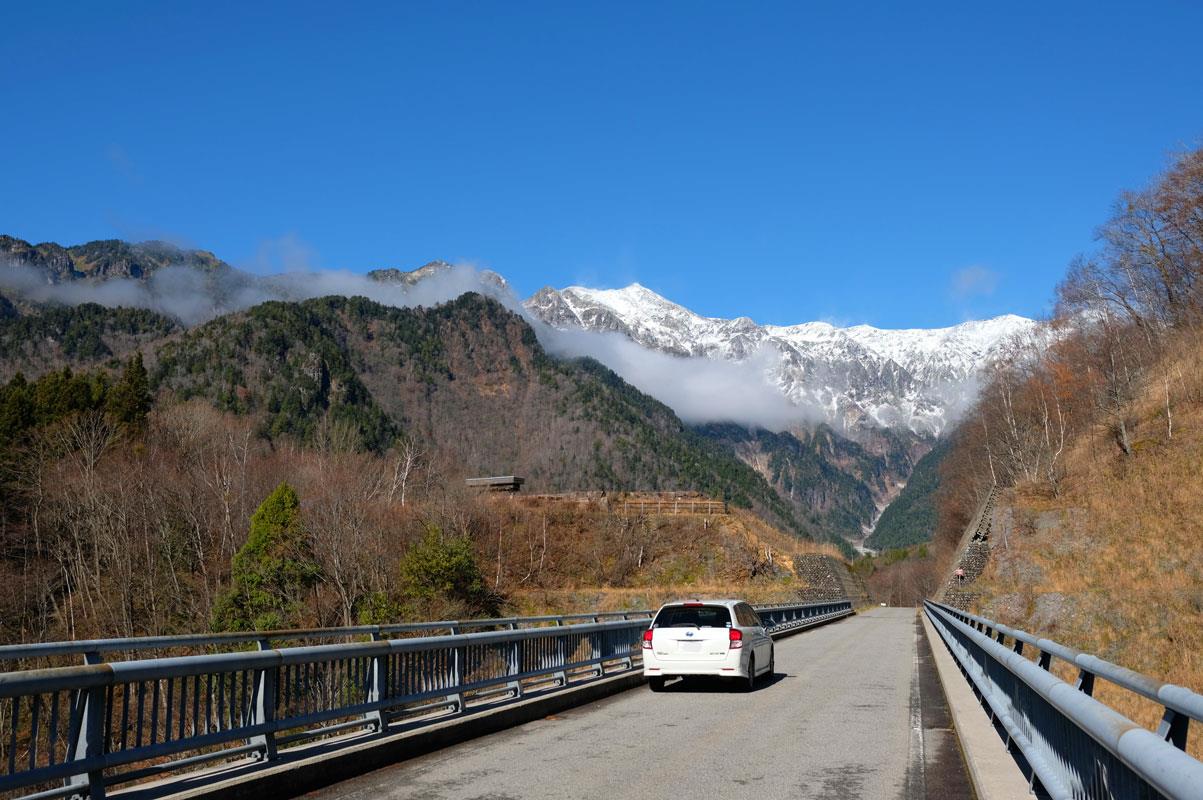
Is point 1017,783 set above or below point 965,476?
below

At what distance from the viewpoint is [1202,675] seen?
2462 centimetres

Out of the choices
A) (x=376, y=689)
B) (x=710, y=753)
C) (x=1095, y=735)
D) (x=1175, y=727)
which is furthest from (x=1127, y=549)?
(x=1095, y=735)

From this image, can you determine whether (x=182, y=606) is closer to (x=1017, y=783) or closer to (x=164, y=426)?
(x=164, y=426)

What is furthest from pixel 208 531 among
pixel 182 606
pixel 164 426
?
pixel 164 426

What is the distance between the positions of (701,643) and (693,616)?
2.44 ft

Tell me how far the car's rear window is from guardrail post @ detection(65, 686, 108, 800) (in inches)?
493

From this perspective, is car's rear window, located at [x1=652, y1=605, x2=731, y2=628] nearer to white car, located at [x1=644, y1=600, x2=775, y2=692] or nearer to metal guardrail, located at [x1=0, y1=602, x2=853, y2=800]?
white car, located at [x1=644, y1=600, x2=775, y2=692]

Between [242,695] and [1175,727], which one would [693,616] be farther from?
[1175,727]

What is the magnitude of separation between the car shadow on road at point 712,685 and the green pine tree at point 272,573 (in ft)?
110

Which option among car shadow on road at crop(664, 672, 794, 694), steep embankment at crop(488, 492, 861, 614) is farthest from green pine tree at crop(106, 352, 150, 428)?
car shadow on road at crop(664, 672, 794, 694)

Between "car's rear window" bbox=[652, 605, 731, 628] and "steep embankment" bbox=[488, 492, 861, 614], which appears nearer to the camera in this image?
"car's rear window" bbox=[652, 605, 731, 628]

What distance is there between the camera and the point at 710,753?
1142 centimetres

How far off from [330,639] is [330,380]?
141141 mm

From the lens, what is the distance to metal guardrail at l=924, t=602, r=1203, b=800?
3.67m
